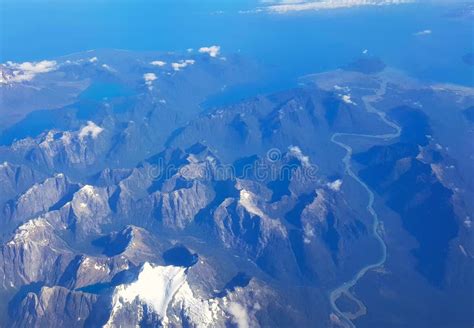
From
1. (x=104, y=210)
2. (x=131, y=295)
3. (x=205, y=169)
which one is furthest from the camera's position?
(x=205, y=169)

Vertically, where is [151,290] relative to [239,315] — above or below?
above

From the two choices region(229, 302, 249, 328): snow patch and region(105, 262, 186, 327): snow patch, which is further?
region(229, 302, 249, 328): snow patch

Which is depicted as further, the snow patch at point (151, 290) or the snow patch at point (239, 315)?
the snow patch at point (239, 315)

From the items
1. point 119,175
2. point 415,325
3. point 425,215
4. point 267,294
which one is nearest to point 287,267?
point 267,294

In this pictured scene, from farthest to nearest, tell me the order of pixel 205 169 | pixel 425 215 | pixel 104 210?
pixel 205 169 < pixel 104 210 < pixel 425 215

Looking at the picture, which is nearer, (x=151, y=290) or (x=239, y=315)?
(x=151, y=290)

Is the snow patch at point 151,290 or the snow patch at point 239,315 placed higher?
the snow patch at point 151,290

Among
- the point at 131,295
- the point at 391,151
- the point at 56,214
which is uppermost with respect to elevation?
the point at 131,295

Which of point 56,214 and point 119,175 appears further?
point 119,175

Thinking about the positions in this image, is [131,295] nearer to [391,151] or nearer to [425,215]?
[425,215]

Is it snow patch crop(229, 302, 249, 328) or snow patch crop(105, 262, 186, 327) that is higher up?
snow patch crop(105, 262, 186, 327)

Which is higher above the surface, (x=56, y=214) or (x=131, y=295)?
(x=131, y=295)
